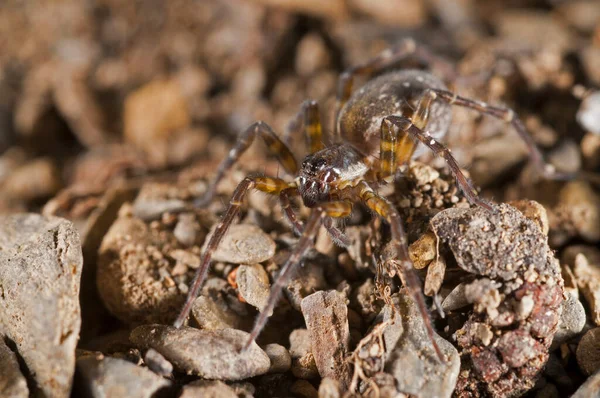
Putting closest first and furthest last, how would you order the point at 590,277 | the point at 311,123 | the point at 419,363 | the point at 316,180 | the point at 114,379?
the point at 114,379 < the point at 419,363 < the point at 590,277 < the point at 316,180 < the point at 311,123

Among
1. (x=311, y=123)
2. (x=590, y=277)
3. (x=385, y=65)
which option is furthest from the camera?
(x=385, y=65)

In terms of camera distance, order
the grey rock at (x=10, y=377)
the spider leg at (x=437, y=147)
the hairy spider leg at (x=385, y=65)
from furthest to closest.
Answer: the hairy spider leg at (x=385, y=65)
the spider leg at (x=437, y=147)
the grey rock at (x=10, y=377)

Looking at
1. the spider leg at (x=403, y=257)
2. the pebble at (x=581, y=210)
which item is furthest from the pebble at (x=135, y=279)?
the pebble at (x=581, y=210)

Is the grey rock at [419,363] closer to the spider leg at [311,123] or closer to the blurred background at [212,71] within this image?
the spider leg at [311,123]

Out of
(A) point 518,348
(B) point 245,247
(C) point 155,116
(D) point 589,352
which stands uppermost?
(C) point 155,116

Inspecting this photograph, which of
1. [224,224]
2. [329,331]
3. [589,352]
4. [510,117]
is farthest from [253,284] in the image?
[510,117]

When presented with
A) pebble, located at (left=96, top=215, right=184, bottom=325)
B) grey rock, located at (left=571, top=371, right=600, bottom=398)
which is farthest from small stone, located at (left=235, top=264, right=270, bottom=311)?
grey rock, located at (left=571, top=371, right=600, bottom=398)

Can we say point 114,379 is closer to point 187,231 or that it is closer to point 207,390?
Result: point 207,390

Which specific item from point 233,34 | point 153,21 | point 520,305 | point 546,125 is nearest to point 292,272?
point 520,305
